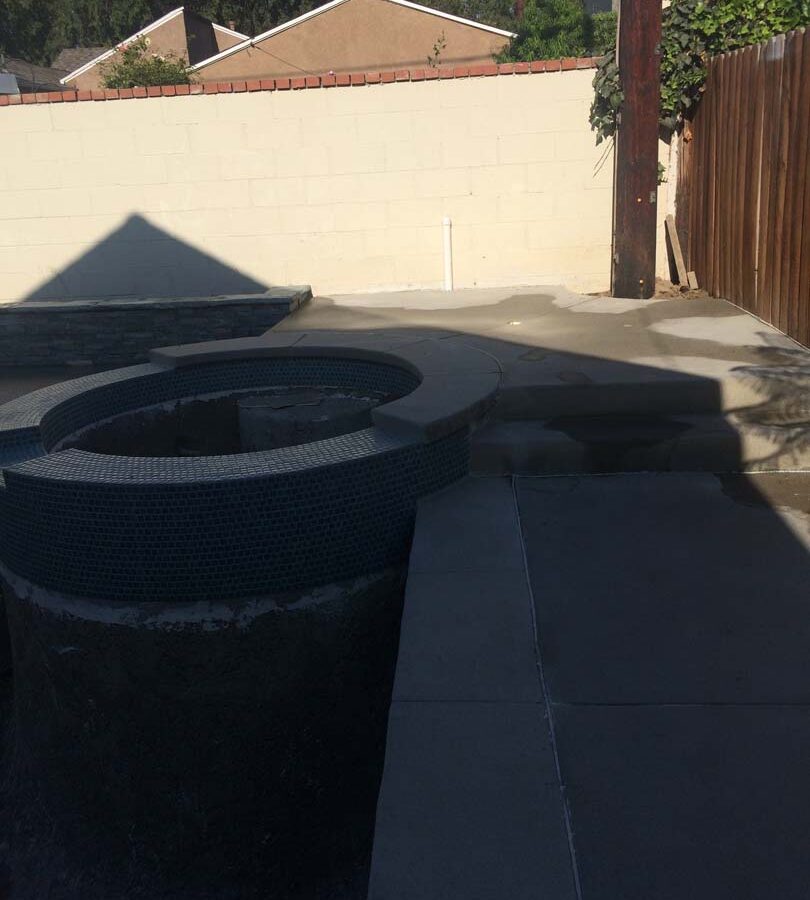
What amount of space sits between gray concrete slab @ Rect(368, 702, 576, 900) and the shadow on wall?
8310mm

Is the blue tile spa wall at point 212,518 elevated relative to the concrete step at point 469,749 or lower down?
elevated

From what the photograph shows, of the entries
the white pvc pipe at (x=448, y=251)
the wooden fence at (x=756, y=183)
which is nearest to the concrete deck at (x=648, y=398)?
the wooden fence at (x=756, y=183)

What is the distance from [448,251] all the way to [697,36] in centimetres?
325

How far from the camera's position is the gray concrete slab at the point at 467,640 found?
2.82m

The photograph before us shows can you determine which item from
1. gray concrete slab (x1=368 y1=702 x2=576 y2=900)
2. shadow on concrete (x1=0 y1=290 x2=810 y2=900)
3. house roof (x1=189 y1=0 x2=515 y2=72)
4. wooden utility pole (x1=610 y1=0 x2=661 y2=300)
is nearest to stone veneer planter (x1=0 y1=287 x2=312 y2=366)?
wooden utility pole (x1=610 y1=0 x2=661 y2=300)

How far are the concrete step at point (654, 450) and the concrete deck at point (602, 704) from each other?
0.34 meters

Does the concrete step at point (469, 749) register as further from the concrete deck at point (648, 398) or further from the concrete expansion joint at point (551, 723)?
the concrete deck at point (648, 398)

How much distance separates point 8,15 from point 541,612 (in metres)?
44.0

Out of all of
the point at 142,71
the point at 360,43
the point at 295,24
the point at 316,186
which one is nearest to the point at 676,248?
the point at 316,186

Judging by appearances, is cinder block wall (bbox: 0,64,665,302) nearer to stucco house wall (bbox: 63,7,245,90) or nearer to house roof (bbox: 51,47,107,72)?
stucco house wall (bbox: 63,7,245,90)

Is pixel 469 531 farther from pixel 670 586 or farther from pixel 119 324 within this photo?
pixel 119 324

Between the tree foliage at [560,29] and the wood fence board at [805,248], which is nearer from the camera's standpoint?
the wood fence board at [805,248]

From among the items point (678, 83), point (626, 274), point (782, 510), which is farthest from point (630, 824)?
point (678, 83)

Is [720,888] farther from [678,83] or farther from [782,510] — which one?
[678,83]
